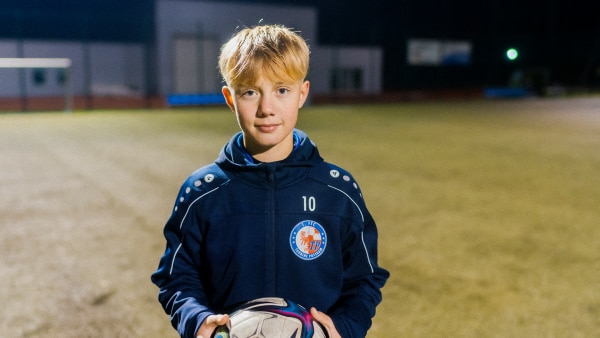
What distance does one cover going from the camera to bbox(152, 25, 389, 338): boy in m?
1.79

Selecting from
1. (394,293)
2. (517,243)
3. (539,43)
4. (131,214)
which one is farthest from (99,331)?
(539,43)

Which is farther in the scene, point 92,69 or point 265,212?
point 92,69

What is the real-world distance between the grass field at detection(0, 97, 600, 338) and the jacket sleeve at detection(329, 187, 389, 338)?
1449 mm

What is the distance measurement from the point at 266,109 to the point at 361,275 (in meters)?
0.68

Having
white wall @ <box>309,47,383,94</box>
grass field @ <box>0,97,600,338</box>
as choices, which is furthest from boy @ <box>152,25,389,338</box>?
white wall @ <box>309,47,383,94</box>

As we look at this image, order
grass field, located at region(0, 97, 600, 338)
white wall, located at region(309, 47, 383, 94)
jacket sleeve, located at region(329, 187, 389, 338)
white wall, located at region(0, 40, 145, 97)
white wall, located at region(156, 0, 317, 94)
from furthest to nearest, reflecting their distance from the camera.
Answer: white wall, located at region(309, 47, 383, 94), white wall, located at region(156, 0, 317, 94), white wall, located at region(0, 40, 145, 97), grass field, located at region(0, 97, 600, 338), jacket sleeve, located at region(329, 187, 389, 338)

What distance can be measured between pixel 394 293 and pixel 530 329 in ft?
2.99

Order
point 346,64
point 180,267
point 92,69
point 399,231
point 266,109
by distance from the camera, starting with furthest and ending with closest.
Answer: point 346,64 < point 92,69 < point 399,231 < point 180,267 < point 266,109

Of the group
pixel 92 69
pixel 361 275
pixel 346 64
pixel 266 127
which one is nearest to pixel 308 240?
pixel 361 275

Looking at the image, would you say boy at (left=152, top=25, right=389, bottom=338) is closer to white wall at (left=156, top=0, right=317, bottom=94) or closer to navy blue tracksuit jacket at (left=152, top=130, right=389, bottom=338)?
navy blue tracksuit jacket at (left=152, top=130, right=389, bottom=338)

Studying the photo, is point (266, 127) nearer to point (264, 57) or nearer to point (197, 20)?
point (264, 57)

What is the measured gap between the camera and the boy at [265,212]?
5.89ft

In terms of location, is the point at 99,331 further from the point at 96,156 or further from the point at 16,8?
the point at 16,8

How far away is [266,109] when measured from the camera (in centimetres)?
176
